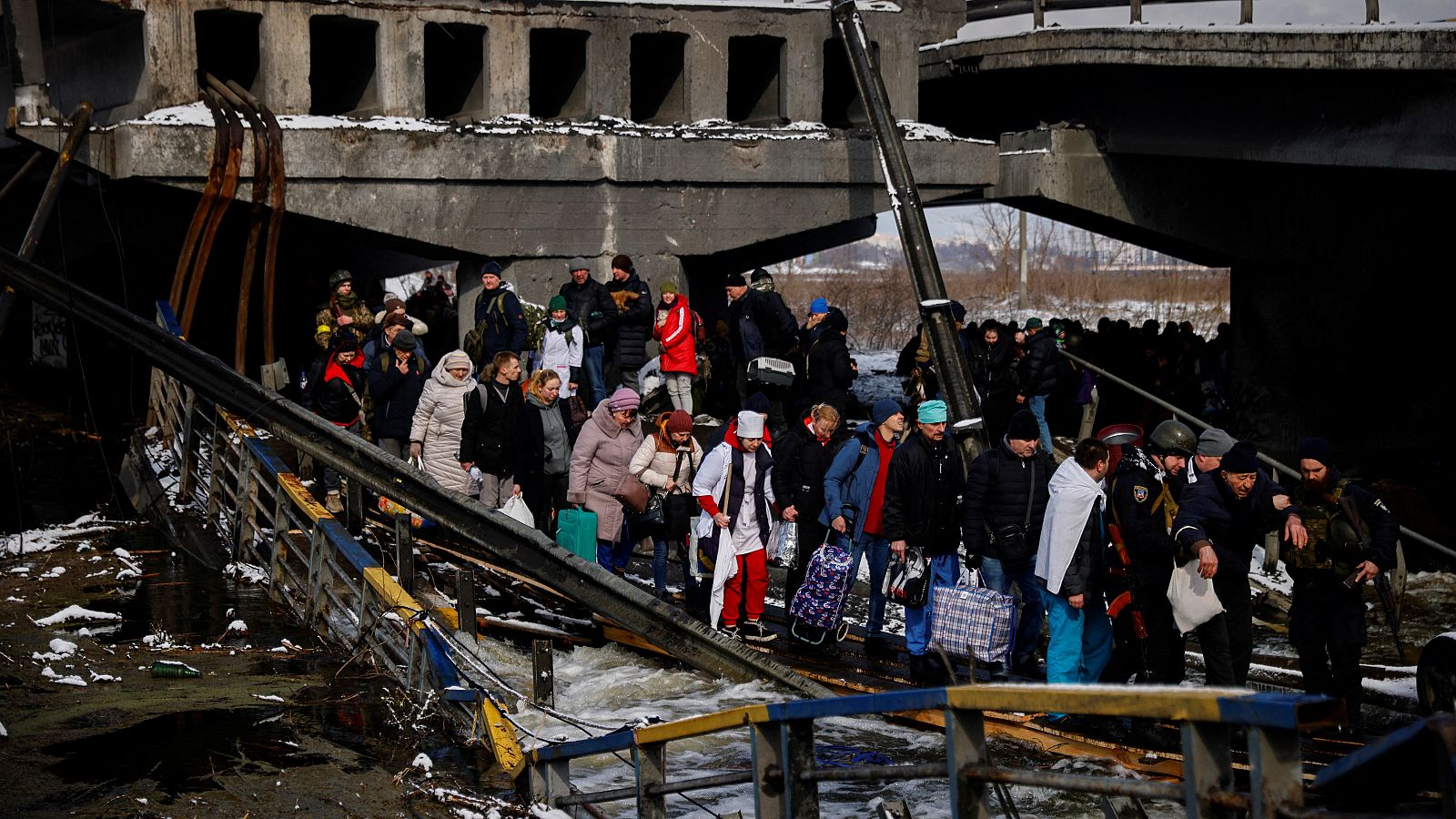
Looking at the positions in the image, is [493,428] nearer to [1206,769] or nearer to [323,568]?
[323,568]

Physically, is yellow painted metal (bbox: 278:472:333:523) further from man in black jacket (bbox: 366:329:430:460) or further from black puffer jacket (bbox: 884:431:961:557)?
black puffer jacket (bbox: 884:431:961:557)

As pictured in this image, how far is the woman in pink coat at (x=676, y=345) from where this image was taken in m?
16.1

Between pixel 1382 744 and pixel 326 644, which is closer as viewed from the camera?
pixel 1382 744

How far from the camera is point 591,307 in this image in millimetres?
16281

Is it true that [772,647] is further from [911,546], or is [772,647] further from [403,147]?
[403,147]

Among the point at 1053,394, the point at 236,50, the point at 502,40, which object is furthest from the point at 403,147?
the point at 1053,394

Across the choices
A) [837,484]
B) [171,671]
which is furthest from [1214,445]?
[171,671]

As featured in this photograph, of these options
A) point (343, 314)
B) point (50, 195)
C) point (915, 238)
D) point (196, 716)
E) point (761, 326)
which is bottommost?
point (196, 716)

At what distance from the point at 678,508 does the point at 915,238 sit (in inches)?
268

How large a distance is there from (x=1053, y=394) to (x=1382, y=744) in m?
15.8

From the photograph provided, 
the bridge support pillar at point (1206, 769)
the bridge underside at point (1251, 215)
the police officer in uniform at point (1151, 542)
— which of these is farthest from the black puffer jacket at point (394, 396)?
the bridge underside at point (1251, 215)

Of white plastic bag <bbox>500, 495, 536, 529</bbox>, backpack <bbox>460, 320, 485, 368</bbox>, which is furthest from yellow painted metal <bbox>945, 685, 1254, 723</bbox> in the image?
backpack <bbox>460, 320, 485, 368</bbox>

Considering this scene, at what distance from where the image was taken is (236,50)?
2238 cm

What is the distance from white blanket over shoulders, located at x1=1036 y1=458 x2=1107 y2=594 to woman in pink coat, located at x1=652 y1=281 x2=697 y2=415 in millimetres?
7148
